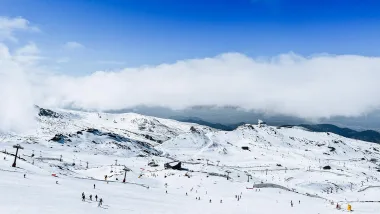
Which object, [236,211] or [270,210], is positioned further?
[270,210]

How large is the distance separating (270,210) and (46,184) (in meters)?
36.3

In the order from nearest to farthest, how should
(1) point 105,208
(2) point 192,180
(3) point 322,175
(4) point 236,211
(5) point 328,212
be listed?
(1) point 105,208
(4) point 236,211
(5) point 328,212
(2) point 192,180
(3) point 322,175

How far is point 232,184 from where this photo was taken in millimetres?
97562

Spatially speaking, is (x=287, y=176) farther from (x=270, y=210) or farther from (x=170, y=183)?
(x=270, y=210)

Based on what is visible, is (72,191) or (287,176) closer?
(72,191)

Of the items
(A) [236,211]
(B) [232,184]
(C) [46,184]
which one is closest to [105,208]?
(C) [46,184]

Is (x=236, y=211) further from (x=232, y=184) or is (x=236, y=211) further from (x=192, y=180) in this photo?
(x=192, y=180)

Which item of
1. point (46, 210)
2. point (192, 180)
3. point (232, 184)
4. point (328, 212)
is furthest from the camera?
point (192, 180)

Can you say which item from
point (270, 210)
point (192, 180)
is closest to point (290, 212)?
point (270, 210)

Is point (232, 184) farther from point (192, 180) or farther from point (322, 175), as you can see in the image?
point (322, 175)

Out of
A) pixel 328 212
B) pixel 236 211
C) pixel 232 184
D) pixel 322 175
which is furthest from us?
pixel 322 175

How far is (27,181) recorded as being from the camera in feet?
181

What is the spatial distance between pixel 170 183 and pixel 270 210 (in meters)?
48.1

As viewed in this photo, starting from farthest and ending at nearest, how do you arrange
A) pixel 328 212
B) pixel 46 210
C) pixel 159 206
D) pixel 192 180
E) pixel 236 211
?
pixel 192 180 < pixel 328 212 < pixel 236 211 < pixel 159 206 < pixel 46 210
